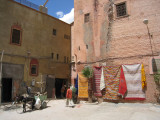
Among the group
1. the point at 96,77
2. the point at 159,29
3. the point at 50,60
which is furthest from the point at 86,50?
the point at 159,29

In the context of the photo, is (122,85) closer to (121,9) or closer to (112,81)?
(112,81)

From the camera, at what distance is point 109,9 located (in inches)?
498

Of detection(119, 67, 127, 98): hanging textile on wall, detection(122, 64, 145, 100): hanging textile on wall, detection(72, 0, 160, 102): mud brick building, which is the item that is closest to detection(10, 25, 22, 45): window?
detection(72, 0, 160, 102): mud brick building

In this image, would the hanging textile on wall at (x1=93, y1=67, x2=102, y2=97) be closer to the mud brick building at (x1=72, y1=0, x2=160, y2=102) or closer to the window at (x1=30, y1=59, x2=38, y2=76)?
the mud brick building at (x1=72, y1=0, x2=160, y2=102)

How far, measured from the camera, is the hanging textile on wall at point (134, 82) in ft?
33.5

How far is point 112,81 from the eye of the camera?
11.2 meters

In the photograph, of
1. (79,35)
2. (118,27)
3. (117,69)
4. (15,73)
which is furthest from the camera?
(79,35)

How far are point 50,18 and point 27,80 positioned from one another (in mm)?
7846

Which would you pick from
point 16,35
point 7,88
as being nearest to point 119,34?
point 16,35

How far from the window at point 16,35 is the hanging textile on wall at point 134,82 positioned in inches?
414

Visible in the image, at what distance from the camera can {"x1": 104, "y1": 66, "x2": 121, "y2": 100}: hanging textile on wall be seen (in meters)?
10.9

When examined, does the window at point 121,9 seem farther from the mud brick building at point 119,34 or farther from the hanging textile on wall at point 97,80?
the hanging textile on wall at point 97,80

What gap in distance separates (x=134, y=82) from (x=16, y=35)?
11558mm

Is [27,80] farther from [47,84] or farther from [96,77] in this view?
[96,77]
